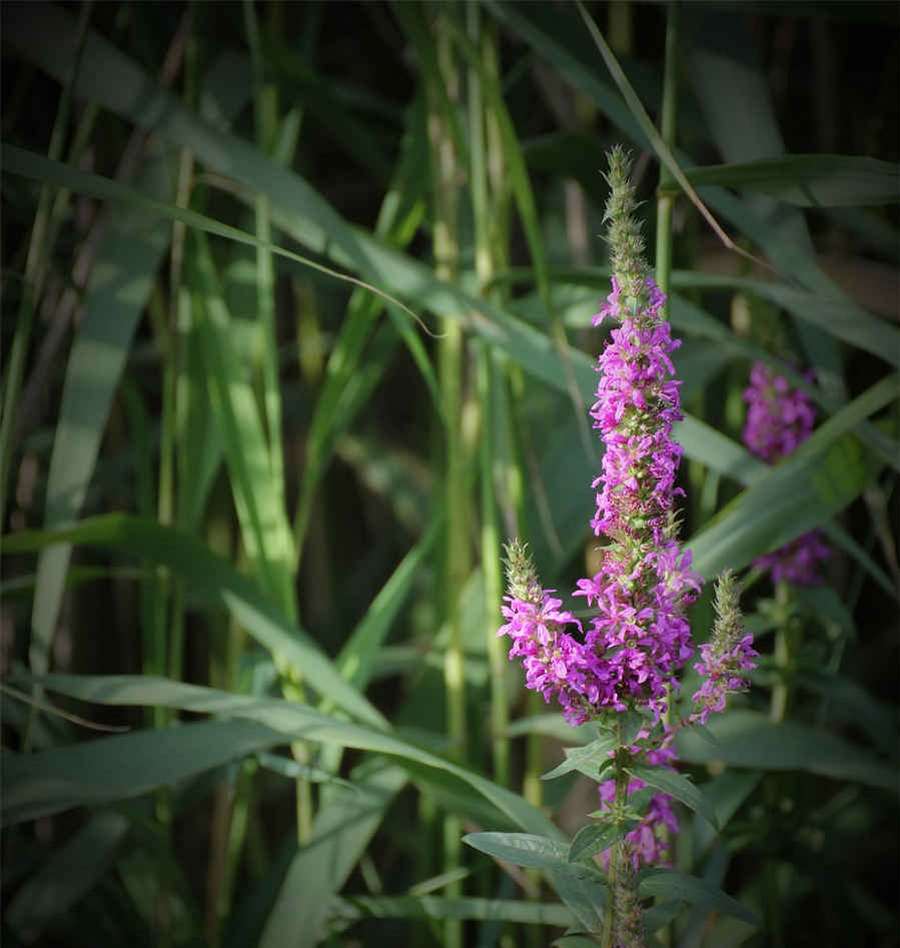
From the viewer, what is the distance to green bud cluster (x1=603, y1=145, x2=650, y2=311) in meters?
0.39

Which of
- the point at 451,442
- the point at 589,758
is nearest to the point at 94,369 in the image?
the point at 451,442

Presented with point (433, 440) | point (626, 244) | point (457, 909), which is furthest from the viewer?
point (433, 440)

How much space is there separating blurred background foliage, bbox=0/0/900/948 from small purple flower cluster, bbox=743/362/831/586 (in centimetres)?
2

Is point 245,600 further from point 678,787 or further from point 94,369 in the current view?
point 678,787

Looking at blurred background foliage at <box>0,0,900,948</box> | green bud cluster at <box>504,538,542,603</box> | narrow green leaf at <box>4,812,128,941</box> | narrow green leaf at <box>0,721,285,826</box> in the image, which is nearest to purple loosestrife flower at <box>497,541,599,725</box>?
green bud cluster at <box>504,538,542,603</box>

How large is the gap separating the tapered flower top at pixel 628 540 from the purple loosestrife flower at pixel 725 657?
2 cm

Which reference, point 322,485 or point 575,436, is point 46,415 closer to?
point 322,485

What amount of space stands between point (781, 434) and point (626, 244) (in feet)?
1.29

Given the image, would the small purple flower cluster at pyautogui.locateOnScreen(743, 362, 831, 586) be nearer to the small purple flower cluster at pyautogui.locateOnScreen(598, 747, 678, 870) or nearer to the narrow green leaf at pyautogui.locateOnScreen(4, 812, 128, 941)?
the small purple flower cluster at pyautogui.locateOnScreen(598, 747, 678, 870)

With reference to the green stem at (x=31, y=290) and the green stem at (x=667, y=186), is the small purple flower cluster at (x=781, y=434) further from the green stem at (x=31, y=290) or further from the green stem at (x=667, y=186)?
the green stem at (x=31, y=290)

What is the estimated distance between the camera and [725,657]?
42cm

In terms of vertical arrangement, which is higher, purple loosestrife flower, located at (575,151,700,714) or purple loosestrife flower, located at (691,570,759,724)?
purple loosestrife flower, located at (575,151,700,714)

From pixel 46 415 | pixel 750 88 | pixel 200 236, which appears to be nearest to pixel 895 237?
pixel 750 88

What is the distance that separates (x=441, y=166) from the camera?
0.77m
